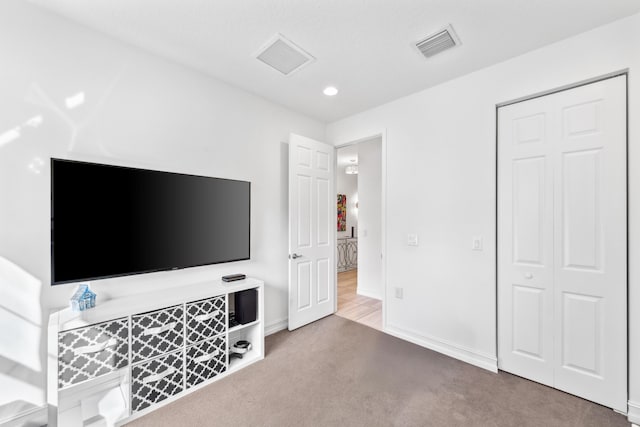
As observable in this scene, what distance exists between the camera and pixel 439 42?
6.61 ft

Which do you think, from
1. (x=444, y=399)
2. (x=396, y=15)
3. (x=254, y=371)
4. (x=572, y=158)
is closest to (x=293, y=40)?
(x=396, y=15)

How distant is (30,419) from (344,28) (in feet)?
10.6

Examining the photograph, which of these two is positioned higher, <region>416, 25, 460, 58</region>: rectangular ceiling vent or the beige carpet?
<region>416, 25, 460, 58</region>: rectangular ceiling vent

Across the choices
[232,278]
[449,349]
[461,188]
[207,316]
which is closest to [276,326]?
[232,278]

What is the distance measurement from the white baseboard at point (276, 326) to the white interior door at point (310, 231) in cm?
12

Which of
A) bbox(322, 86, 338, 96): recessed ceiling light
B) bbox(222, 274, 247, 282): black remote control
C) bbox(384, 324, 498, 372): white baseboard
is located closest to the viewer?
bbox(384, 324, 498, 372): white baseboard

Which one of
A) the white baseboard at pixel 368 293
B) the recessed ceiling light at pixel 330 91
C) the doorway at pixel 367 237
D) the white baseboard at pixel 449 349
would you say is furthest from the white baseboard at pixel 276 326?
the recessed ceiling light at pixel 330 91

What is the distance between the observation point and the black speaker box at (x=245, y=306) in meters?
2.36

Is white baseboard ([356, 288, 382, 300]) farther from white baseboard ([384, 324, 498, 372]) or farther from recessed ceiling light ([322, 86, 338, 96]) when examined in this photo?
recessed ceiling light ([322, 86, 338, 96])

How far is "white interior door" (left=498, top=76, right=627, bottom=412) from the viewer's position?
5.90ft

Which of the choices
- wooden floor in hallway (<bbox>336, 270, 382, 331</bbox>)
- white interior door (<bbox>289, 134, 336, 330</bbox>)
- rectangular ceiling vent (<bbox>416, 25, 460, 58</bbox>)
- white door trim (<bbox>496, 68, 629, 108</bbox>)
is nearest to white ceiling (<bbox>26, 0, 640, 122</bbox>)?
rectangular ceiling vent (<bbox>416, 25, 460, 58</bbox>)

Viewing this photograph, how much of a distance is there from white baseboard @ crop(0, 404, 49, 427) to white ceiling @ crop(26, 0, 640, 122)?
2534mm

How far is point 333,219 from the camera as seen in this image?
3.56m

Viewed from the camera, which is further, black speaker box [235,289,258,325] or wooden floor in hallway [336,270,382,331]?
wooden floor in hallway [336,270,382,331]
